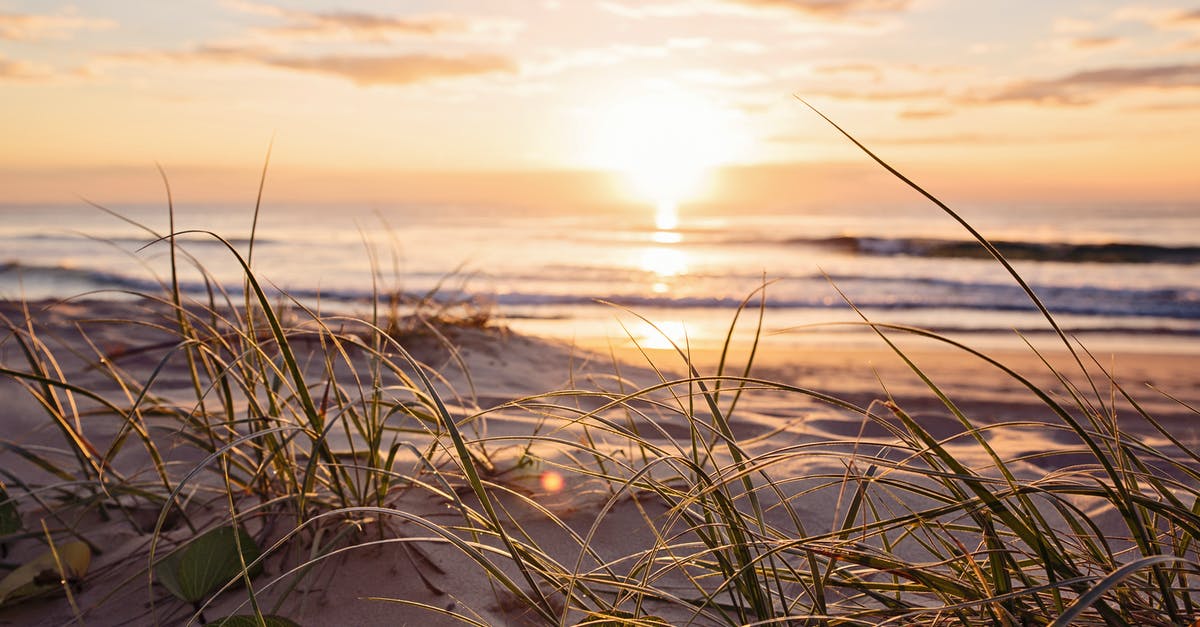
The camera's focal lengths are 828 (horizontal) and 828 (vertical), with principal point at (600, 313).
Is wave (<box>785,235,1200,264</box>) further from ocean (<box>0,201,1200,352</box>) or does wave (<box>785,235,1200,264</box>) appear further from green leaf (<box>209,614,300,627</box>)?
green leaf (<box>209,614,300,627</box>)

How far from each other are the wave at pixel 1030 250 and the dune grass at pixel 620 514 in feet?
46.1

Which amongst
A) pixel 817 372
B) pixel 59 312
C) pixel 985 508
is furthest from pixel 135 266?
pixel 985 508

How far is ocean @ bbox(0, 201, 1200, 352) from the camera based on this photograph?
785cm

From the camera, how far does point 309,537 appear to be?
1.55 m

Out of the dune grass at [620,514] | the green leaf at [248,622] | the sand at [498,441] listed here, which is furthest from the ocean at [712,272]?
the green leaf at [248,622]

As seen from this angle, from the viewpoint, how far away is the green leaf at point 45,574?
1481 mm

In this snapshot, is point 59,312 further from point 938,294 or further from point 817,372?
point 938,294

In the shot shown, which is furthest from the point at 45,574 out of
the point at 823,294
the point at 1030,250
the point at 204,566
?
the point at 1030,250

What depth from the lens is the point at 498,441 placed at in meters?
2.29

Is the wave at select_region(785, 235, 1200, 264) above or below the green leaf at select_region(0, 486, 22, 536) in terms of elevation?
below

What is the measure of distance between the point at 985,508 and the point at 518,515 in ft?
3.37

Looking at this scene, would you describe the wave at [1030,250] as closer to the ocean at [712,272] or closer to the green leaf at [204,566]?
the ocean at [712,272]

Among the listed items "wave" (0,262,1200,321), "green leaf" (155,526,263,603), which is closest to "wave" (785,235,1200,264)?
"wave" (0,262,1200,321)

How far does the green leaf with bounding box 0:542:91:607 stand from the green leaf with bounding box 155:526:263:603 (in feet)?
0.73
